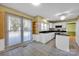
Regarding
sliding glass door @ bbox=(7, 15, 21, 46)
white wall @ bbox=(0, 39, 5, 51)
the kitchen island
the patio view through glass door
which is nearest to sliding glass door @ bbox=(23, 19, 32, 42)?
the patio view through glass door

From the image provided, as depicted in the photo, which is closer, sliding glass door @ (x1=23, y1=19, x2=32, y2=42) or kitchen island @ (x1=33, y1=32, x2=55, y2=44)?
sliding glass door @ (x1=23, y1=19, x2=32, y2=42)

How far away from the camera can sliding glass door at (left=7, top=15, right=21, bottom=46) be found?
3.05 metres

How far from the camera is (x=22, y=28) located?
3416 mm

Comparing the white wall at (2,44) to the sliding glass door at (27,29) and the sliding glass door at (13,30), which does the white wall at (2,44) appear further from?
the sliding glass door at (27,29)

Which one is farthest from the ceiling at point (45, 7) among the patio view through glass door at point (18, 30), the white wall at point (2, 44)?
the white wall at point (2, 44)

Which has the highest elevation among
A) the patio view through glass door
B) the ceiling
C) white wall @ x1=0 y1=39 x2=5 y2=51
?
the ceiling

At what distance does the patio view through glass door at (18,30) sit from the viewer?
3078 mm

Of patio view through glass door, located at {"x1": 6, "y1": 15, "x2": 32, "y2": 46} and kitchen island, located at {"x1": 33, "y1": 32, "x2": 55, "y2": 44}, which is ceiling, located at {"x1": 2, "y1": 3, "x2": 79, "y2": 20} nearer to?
patio view through glass door, located at {"x1": 6, "y1": 15, "x2": 32, "y2": 46}

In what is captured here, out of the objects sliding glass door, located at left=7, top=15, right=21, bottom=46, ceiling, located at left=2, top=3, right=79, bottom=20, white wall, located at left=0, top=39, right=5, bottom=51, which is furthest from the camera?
sliding glass door, located at left=7, top=15, right=21, bottom=46

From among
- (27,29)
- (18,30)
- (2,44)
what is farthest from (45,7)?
(2,44)

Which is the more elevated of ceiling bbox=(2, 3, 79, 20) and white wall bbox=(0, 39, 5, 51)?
ceiling bbox=(2, 3, 79, 20)

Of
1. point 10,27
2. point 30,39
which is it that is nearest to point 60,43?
point 30,39

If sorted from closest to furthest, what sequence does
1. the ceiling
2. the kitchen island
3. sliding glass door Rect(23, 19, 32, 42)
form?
the ceiling < sliding glass door Rect(23, 19, 32, 42) < the kitchen island

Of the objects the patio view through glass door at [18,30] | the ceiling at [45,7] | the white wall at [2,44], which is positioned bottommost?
the white wall at [2,44]
